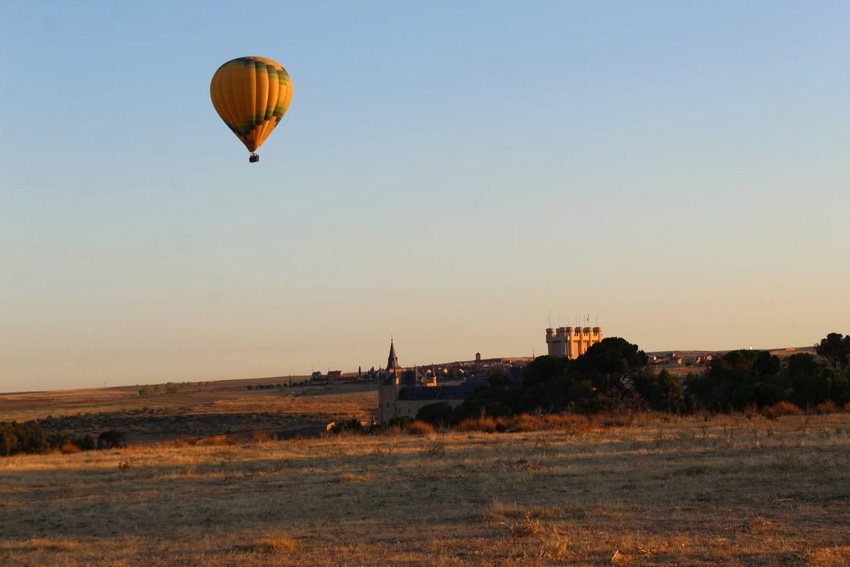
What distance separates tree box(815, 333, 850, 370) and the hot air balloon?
48125mm

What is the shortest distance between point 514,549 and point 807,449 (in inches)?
493

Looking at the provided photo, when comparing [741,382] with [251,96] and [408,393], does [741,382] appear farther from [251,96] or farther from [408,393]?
[408,393]

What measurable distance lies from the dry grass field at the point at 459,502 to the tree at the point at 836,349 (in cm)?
4159

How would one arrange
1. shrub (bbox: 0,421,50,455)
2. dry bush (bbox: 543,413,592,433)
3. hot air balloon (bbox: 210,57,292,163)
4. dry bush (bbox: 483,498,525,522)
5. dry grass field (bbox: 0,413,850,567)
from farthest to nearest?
1. shrub (bbox: 0,421,50,455)
2. hot air balloon (bbox: 210,57,292,163)
3. dry bush (bbox: 543,413,592,433)
4. dry bush (bbox: 483,498,525,522)
5. dry grass field (bbox: 0,413,850,567)

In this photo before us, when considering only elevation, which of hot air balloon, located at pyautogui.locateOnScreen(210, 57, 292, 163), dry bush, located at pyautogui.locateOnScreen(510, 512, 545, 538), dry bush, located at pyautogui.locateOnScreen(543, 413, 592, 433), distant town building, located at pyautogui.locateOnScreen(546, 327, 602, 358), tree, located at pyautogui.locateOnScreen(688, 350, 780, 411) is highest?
hot air balloon, located at pyautogui.locateOnScreen(210, 57, 292, 163)

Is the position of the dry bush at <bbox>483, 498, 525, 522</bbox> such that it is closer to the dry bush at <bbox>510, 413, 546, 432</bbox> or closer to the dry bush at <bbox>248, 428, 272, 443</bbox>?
the dry bush at <bbox>510, 413, 546, 432</bbox>

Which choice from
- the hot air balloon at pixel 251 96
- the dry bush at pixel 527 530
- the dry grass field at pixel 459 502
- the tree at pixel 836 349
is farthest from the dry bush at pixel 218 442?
the tree at pixel 836 349

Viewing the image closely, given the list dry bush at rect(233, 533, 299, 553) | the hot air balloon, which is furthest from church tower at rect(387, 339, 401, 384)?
dry bush at rect(233, 533, 299, 553)

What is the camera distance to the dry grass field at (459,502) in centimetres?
1157

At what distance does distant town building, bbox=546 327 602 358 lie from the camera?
14062 cm

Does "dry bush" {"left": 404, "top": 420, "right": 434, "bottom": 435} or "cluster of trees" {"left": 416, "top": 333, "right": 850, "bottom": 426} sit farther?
"cluster of trees" {"left": 416, "top": 333, "right": 850, "bottom": 426}

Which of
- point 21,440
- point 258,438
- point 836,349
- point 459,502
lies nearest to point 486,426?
point 258,438

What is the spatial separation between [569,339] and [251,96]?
10846 cm

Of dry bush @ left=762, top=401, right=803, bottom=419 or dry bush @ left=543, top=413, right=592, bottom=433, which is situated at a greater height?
dry bush @ left=762, top=401, right=803, bottom=419
